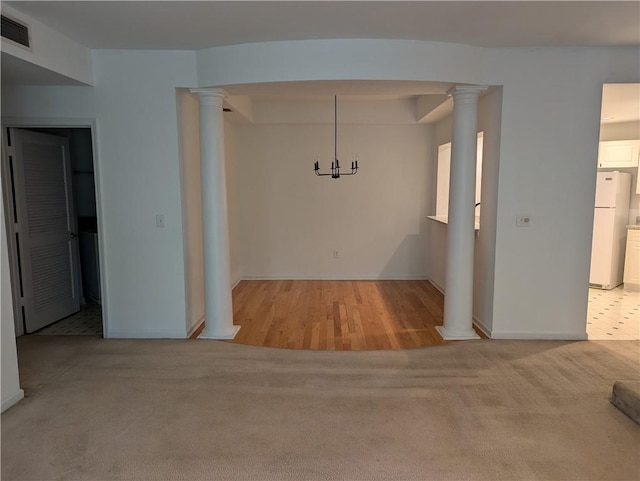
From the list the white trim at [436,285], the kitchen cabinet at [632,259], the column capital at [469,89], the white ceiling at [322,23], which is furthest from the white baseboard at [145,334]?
the kitchen cabinet at [632,259]

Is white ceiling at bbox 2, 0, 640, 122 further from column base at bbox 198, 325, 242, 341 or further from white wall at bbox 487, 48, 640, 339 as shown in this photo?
column base at bbox 198, 325, 242, 341

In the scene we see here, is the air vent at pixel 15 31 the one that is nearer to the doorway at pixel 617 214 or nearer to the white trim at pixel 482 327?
the white trim at pixel 482 327

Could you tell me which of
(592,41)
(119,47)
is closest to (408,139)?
(592,41)

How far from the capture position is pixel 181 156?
397cm

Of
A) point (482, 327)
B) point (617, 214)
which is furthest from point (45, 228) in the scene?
point (617, 214)

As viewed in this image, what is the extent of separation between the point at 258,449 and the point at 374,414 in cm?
75

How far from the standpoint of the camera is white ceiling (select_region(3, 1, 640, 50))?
276 centimetres

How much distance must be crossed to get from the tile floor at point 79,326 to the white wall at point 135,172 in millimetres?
422

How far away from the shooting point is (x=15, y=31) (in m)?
2.83

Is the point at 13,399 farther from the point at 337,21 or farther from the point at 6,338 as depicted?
the point at 337,21

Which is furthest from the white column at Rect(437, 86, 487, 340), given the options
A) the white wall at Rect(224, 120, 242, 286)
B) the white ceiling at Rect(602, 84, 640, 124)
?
the white wall at Rect(224, 120, 242, 286)

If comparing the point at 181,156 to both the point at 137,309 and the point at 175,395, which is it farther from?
the point at 175,395

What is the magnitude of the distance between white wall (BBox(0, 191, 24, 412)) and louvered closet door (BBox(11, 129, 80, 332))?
1631 millimetres

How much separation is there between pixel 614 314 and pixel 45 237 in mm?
6072
